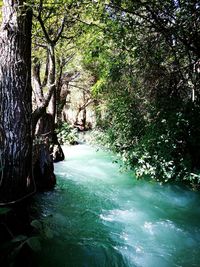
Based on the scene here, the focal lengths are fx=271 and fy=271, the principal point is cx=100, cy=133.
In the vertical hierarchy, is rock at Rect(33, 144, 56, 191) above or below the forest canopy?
below

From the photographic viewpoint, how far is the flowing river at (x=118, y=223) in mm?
3930

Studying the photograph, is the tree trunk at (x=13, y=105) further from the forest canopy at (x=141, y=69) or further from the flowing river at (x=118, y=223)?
the flowing river at (x=118, y=223)

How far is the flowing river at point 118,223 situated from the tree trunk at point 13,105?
97 centimetres

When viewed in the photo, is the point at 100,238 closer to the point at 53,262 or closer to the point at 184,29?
the point at 53,262

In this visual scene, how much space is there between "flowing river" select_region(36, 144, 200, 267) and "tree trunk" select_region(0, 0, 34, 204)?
0.97 m

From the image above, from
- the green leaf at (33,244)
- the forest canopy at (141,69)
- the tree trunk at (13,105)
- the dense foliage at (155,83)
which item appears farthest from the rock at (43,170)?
the green leaf at (33,244)

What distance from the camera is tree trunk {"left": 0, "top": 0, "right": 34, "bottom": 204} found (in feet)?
12.4

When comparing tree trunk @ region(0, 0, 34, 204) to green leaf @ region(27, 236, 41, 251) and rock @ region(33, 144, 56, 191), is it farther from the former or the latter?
rock @ region(33, 144, 56, 191)

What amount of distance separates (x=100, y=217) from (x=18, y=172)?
2175mm

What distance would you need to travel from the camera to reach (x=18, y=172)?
12.5 ft

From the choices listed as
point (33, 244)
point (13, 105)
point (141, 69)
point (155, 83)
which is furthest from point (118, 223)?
point (141, 69)

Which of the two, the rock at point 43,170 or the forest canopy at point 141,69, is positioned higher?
the forest canopy at point 141,69

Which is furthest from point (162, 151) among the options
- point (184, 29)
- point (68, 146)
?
point (68, 146)

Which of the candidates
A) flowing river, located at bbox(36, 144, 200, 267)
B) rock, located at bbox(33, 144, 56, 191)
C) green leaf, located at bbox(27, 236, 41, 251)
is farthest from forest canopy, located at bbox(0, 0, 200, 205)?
green leaf, located at bbox(27, 236, 41, 251)
